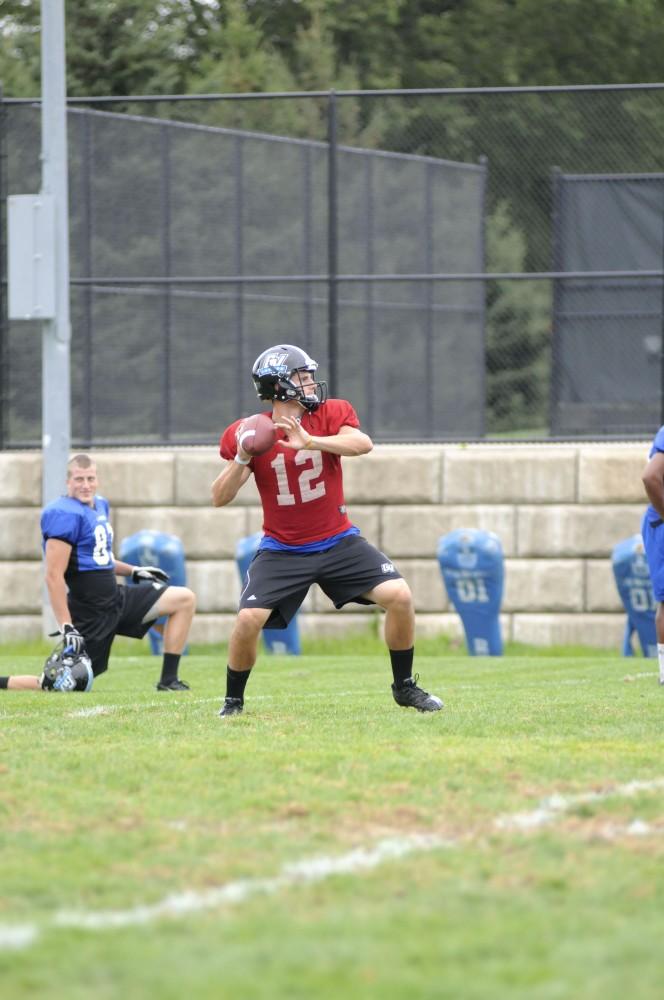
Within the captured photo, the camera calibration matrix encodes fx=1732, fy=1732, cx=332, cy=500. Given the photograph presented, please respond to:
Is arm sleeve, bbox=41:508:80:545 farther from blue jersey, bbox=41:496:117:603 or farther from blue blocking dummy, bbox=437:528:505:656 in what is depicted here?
blue blocking dummy, bbox=437:528:505:656

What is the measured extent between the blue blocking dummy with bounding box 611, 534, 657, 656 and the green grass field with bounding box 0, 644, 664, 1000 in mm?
5257

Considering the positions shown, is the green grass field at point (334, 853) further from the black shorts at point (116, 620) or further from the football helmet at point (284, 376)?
the black shorts at point (116, 620)

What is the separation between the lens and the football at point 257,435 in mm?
7707

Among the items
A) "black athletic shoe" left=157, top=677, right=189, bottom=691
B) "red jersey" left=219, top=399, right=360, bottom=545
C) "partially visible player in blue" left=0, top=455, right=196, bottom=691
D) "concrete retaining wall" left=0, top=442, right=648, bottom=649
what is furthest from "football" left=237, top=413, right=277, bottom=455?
"concrete retaining wall" left=0, top=442, right=648, bottom=649

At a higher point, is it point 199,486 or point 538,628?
point 199,486

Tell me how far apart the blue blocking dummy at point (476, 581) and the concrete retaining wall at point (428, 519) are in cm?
62

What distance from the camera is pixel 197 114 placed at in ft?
74.7

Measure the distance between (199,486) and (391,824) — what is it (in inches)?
377

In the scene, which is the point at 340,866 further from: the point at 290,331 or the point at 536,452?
the point at 290,331

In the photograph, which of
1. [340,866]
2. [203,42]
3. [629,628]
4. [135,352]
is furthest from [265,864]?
[203,42]

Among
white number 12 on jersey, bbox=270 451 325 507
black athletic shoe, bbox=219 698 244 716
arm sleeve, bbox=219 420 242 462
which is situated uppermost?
arm sleeve, bbox=219 420 242 462

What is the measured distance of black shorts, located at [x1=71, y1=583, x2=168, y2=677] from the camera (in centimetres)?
1039

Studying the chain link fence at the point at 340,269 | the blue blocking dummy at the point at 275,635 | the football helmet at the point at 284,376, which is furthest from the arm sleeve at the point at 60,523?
the chain link fence at the point at 340,269

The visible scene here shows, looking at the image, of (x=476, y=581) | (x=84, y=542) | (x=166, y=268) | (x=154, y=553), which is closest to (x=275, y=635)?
(x=154, y=553)
